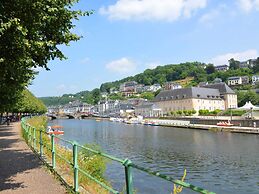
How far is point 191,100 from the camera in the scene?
4882 inches

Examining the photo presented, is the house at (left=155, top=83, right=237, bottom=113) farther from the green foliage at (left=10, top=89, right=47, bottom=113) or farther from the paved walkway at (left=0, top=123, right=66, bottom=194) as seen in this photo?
the paved walkway at (left=0, top=123, right=66, bottom=194)

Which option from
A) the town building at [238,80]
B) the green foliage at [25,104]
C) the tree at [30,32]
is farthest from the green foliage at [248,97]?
the tree at [30,32]

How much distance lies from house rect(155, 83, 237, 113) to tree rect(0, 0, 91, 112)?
116m

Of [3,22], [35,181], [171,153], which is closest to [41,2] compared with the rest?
[3,22]

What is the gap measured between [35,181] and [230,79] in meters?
194

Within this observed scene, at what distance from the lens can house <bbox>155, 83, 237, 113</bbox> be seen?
12544cm

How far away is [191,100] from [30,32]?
118643mm

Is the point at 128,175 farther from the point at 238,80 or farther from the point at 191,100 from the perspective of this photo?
the point at 238,80

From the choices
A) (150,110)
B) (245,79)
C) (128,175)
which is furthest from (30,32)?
(245,79)

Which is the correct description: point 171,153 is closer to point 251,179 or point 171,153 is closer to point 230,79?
point 251,179

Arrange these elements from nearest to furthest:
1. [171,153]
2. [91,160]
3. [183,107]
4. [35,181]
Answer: [35,181]
[91,160]
[171,153]
[183,107]

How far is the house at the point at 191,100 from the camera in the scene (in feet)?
410

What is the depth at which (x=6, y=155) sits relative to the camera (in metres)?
15.6

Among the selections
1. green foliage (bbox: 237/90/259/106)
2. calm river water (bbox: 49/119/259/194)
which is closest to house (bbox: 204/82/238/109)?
green foliage (bbox: 237/90/259/106)
